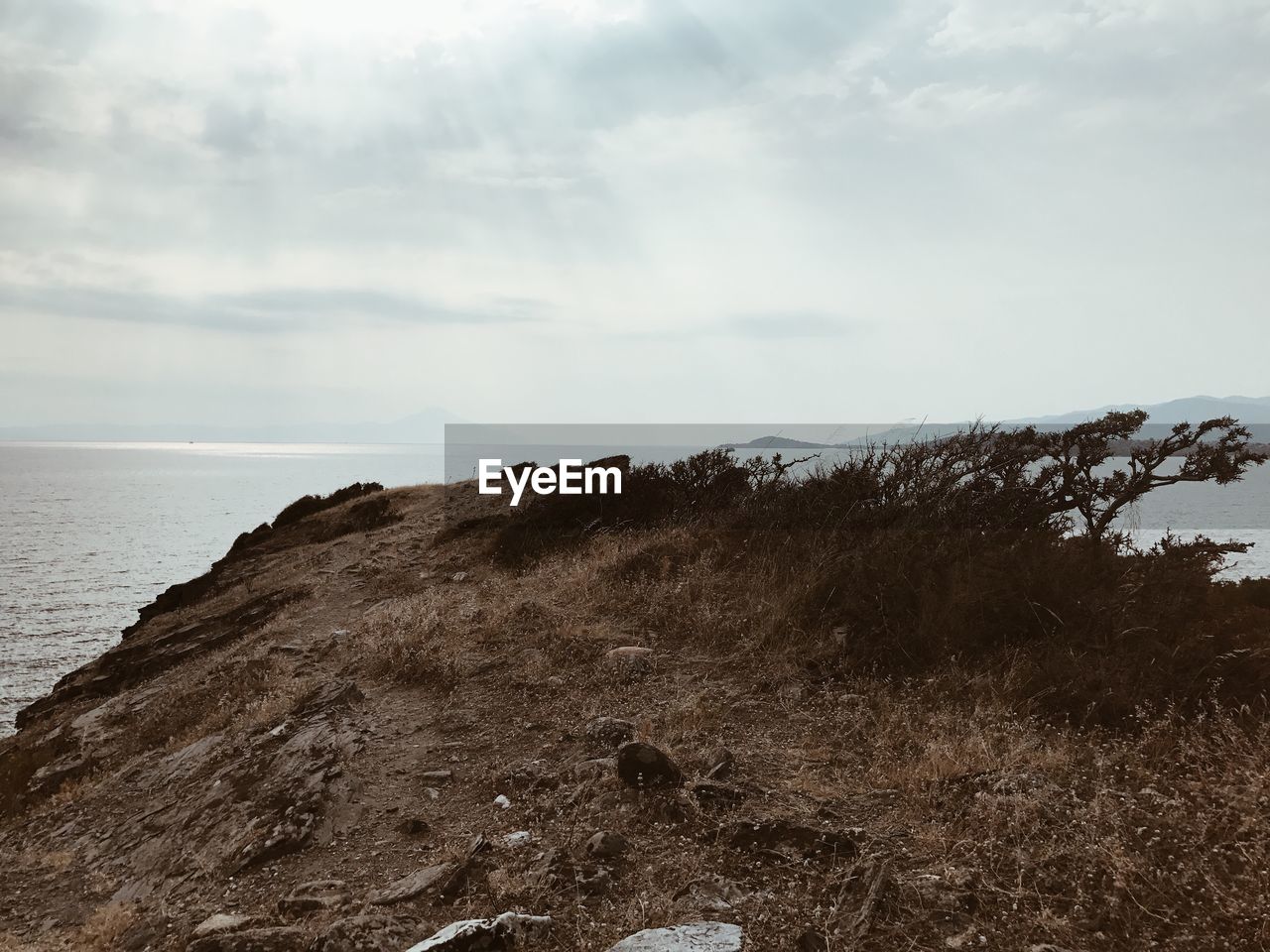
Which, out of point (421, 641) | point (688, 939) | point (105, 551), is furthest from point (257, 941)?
point (105, 551)

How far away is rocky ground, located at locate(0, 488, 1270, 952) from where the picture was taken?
4.20 meters

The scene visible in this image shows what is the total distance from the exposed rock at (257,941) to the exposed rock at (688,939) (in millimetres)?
2006

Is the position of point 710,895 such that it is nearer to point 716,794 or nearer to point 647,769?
point 716,794

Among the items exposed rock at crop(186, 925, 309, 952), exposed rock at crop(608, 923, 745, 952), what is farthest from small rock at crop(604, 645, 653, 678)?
exposed rock at crop(186, 925, 309, 952)

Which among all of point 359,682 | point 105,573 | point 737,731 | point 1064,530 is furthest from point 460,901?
point 105,573

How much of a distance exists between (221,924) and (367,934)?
126cm

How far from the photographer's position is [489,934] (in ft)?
14.0

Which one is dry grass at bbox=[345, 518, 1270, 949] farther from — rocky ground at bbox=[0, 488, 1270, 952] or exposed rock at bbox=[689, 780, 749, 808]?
exposed rock at bbox=[689, 780, 749, 808]

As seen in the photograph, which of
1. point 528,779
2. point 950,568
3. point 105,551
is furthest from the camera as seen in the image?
point 105,551

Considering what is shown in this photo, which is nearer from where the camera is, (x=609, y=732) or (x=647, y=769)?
(x=647, y=769)

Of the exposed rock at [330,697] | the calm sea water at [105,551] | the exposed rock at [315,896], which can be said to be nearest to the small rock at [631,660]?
the exposed rock at [330,697]

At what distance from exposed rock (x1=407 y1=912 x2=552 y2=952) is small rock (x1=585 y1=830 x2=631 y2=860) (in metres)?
0.63

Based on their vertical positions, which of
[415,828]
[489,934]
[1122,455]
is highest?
[1122,455]

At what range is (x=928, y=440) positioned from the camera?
13.2 metres
